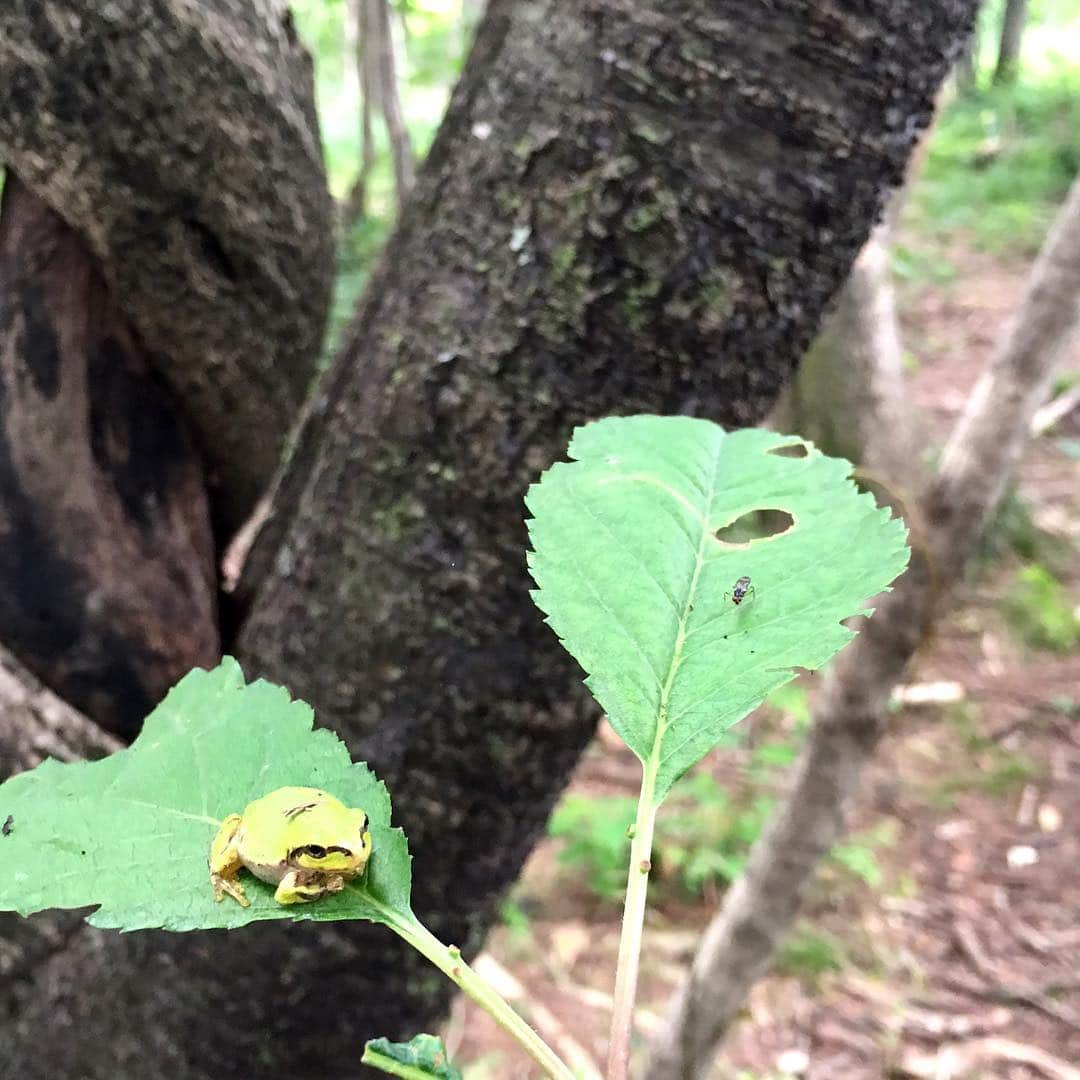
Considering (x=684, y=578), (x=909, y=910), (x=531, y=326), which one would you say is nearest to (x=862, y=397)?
(x=909, y=910)

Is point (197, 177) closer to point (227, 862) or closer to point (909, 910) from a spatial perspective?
point (227, 862)

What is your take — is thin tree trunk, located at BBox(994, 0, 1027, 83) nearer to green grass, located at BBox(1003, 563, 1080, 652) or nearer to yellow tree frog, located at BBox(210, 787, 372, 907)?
green grass, located at BBox(1003, 563, 1080, 652)

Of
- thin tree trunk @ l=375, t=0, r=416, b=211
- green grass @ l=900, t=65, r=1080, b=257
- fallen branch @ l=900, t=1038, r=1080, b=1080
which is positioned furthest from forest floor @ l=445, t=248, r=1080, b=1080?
green grass @ l=900, t=65, r=1080, b=257

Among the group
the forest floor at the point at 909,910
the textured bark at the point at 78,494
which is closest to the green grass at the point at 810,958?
the forest floor at the point at 909,910

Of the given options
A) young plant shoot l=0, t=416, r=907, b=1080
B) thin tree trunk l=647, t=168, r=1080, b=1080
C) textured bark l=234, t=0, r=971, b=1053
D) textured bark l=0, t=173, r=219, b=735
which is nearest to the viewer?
young plant shoot l=0, t=416, r=907, b=1080

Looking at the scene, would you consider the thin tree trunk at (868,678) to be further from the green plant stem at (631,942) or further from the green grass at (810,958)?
the green plant stem at (631,942)

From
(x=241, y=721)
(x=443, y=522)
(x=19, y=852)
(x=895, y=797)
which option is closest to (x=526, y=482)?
(x=443, y=522)
